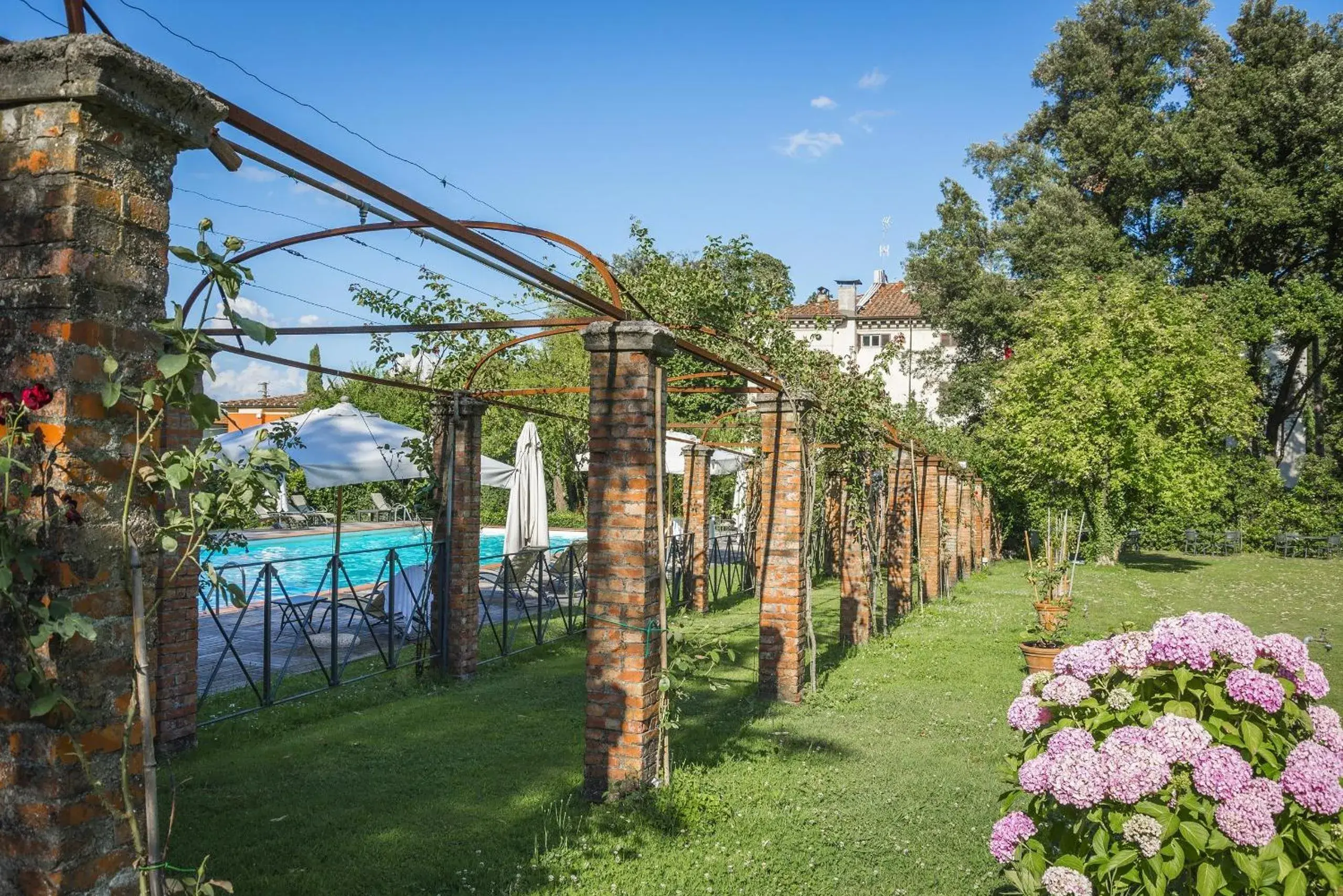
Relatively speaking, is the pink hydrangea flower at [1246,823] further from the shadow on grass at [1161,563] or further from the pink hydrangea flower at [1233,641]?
the shadow on grass at [1161,563]

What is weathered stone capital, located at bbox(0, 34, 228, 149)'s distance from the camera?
2107mm

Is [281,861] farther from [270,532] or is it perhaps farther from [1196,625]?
[270,532]

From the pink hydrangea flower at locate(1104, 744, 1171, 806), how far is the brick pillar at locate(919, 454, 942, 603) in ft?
41.4

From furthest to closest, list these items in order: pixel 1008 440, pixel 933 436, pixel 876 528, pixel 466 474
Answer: pixel 1008 440 < pixel 933 436 < pixel 876 528 < pixel 466 474

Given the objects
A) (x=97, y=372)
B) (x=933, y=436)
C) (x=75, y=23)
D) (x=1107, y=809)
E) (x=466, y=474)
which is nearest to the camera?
(x=97, y=372)

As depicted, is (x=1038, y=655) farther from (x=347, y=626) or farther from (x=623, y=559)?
(x=347, y=626)

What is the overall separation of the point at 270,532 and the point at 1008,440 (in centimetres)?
1996

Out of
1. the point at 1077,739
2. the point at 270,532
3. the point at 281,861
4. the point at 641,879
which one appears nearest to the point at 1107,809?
the point at 1077,739

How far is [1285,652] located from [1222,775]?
0.73m

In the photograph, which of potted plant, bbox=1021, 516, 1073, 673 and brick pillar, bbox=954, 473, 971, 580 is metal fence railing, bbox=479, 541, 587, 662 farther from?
brick pillar, bbox=954, 473, 971, 580

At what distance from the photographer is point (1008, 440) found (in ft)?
78.8

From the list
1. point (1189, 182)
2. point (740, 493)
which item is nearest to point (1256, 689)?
point (740, 493)

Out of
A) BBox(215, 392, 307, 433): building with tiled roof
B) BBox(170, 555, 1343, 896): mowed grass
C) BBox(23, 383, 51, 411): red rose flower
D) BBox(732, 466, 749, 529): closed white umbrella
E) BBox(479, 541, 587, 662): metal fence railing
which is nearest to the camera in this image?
BBox(23, 383, 51, 411): red rose flower

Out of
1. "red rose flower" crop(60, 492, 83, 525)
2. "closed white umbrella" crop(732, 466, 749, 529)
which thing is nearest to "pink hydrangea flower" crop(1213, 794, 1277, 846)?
"red rose flower" crop(60, 492, 83, 525)
